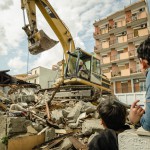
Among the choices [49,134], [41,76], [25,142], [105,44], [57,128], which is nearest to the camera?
[25,142]

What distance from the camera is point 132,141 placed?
1.65m

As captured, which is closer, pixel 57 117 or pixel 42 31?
pixel 57 117

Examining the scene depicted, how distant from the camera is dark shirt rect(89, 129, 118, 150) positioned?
6.15ft

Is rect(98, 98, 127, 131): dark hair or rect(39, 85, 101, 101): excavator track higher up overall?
rect(39, 85, 101, 101): excavator track

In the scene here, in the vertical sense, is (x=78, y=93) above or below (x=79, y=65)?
below

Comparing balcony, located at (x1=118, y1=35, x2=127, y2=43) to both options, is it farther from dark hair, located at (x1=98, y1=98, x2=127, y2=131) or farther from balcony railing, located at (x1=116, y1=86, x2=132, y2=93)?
dark hair, located at (x1=98, y1=98, x2=127, y2=131)

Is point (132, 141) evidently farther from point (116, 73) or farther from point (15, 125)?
point (116, 73)

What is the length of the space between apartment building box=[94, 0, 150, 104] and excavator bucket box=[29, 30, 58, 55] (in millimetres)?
24145

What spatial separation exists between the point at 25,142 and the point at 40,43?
7.05 meters

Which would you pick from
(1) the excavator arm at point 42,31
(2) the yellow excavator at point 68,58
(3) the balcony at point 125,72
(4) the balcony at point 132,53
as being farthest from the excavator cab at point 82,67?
(4) the balcony at point 132,53

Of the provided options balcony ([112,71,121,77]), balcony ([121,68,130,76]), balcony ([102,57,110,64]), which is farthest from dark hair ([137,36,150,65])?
balcony ([102,57,110,64])

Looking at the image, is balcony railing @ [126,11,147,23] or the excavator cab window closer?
the excavator cab window

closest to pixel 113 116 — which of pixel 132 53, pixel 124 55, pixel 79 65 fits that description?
pixel 79 65

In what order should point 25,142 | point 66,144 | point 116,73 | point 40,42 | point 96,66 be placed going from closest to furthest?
point 25,142, point 66,144, point 40,42, point 96,66, point 116,73
